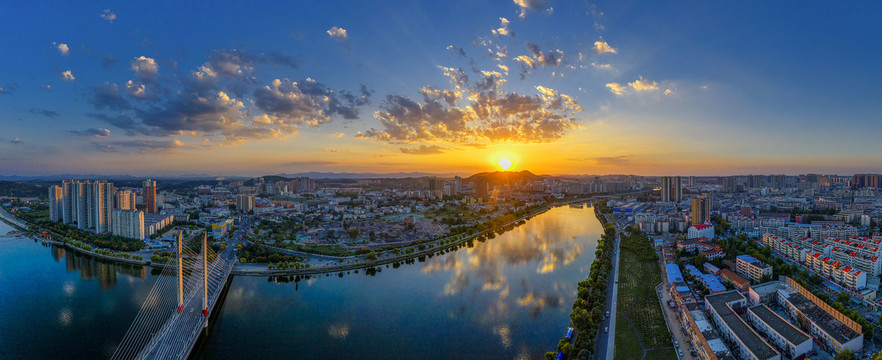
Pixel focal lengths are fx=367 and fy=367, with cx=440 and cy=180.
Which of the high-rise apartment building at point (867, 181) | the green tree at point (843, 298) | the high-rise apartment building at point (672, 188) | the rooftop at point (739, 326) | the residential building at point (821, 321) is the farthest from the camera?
the high-rise apartment building at point (867, 181)

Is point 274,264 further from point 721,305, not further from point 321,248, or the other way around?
point 721,305

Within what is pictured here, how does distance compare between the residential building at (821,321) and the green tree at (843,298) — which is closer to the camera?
the residential building at (821,321)

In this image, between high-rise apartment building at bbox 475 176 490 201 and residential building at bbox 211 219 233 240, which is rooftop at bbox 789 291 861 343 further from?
high-rise apartment building at bbox 475 176 490 201

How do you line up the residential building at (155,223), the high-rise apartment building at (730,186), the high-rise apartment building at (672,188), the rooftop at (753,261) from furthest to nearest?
1. the high-rise apartment building at (730,186)
2. the high-rise apartment building at (672,188)
3. the residential building at (155,223)
4. the rooftop at (753,261)

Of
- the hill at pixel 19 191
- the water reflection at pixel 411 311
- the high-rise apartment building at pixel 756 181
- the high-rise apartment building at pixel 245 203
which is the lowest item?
the water reflection at pixel 411 311

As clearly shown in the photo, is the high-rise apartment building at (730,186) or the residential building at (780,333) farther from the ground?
the high-rise apartment building at (730,186)

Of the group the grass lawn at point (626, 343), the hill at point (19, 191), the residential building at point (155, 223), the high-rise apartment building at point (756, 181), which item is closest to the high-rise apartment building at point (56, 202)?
the residential building at point (155, 223)

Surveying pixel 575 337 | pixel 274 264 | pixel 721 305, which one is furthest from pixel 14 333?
pixel 721 305

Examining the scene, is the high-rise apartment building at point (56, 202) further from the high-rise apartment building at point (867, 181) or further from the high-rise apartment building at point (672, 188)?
the high-rise apartment building at point (867, 181)
